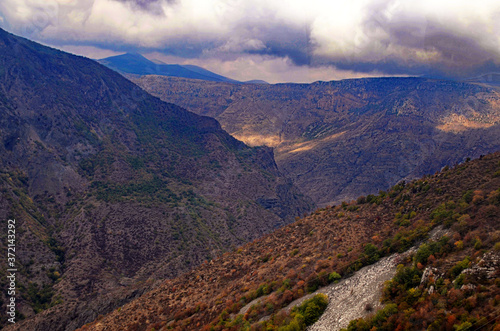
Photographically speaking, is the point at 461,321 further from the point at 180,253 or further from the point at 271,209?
the point at 271,209

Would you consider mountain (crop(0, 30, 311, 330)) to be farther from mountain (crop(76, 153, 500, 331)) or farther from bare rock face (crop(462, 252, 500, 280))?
bare rock face (crop(462, 252, 500, 280))

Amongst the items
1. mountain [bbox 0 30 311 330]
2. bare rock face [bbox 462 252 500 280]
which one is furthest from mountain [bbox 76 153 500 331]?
mountain [bbox 0 30 311 330]

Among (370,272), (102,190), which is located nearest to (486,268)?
(370,272)

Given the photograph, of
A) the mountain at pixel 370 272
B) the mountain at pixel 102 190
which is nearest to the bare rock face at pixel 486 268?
the mountain at pixel 370 272

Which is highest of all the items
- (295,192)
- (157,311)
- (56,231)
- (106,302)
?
Answer: (56,231)

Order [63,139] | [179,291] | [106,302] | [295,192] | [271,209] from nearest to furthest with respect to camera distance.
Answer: [179,291], [106,302], [63,139], [271,209], [295,192]

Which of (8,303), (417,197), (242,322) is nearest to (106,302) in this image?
(8,303)
